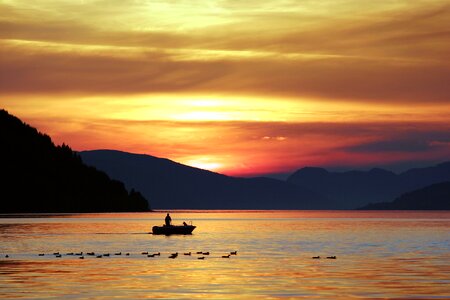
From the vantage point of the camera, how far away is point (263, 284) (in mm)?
70812

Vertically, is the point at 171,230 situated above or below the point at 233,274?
above

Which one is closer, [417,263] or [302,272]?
[302,272]

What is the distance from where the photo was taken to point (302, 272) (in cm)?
8262

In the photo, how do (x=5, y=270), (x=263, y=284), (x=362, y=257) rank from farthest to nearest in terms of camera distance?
1. (x=362, y=257)
2. (x=5, y=270)
3. (x=263, y=284)

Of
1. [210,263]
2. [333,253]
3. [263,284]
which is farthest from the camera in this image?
[333,253]

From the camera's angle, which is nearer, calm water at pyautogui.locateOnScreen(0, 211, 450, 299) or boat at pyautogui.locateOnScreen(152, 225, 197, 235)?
calm water at pyautogui.locateOnScreen(0, 211, 450, 299)

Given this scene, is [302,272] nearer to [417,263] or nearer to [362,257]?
[417,263]

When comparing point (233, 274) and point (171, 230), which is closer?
point (233, 274)

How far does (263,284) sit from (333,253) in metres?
44.4

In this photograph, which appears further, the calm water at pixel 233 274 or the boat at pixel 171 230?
the boat at pixel 171 230

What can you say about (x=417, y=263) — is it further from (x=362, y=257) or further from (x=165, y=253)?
(x=165, y=253)

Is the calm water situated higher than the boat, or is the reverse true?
the boat

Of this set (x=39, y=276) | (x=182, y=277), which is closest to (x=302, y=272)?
(x=182, y=277)

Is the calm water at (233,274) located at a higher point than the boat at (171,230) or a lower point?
lower
